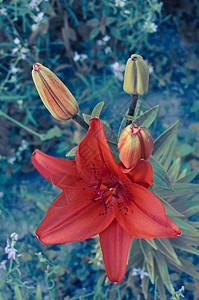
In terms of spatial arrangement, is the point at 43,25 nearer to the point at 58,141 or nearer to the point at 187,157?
the point at 58,141

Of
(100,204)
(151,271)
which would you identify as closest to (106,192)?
(100,204)

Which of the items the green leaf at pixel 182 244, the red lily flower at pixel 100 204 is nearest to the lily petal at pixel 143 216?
the red lily flower at pixel 100 204

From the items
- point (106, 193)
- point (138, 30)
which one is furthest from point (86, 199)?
point (138, 30)

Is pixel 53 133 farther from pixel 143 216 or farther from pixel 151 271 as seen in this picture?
pixel 143 216

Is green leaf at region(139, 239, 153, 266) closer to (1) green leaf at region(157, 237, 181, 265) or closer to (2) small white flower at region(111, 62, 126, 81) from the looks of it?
(1) green leaf at region(157, 237, 181, 265)

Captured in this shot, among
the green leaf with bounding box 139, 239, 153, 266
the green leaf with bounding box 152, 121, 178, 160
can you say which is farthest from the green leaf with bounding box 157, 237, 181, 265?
the green leaf with bounding box 152, 121, 178, 160

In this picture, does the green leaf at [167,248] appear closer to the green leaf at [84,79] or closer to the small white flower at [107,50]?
the green leaf at [84,79]

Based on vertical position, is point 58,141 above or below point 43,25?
below
